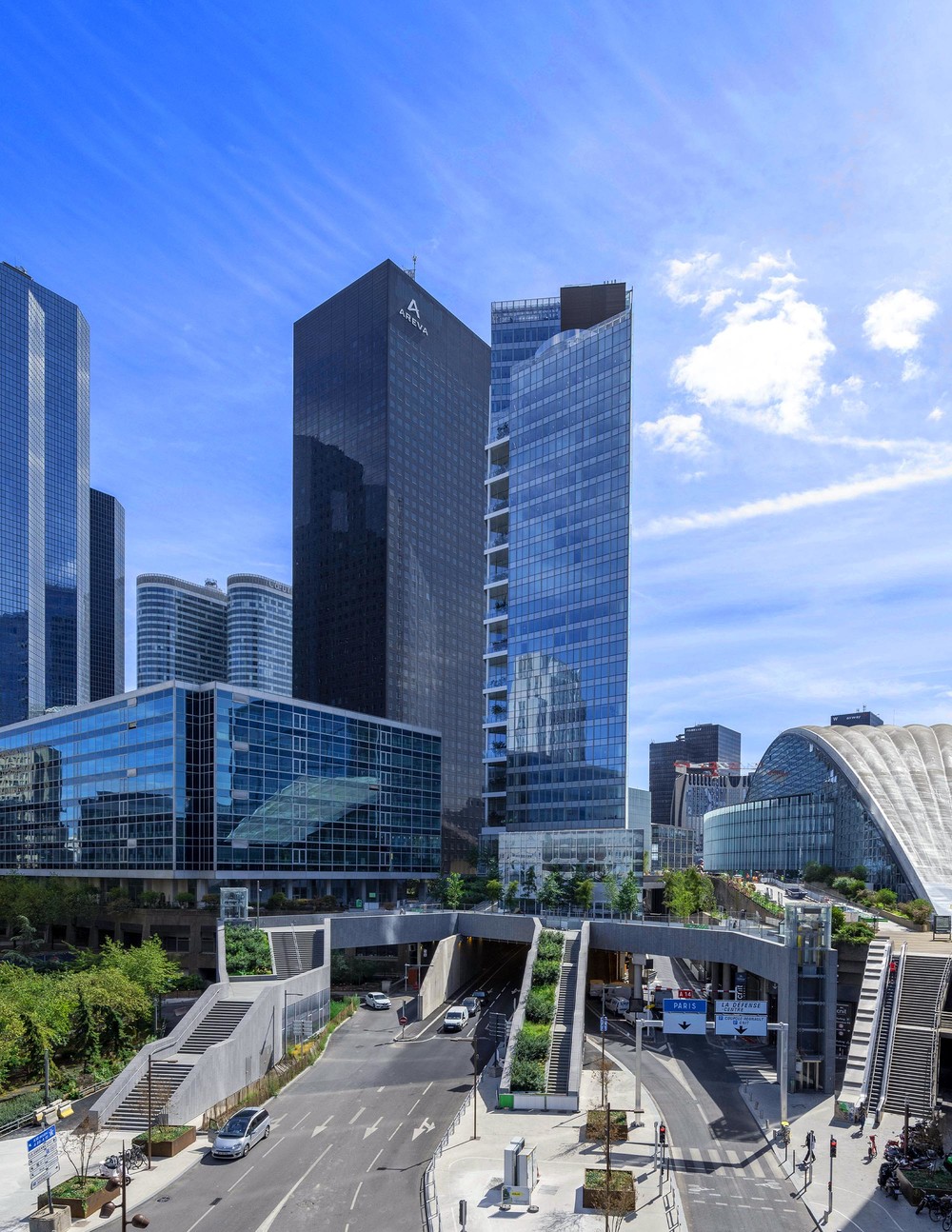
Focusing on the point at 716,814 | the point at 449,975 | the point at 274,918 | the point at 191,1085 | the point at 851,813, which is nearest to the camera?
the point at 191,1085

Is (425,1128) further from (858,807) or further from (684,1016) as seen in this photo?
(858,807)

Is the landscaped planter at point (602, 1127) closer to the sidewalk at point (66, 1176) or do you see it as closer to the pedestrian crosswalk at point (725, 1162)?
the pedestrian crosswalk at point (725, 1162)

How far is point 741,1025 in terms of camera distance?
46938 millimetres

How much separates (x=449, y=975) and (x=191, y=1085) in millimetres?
36690

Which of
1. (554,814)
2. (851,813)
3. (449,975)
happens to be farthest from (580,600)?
(449,975)

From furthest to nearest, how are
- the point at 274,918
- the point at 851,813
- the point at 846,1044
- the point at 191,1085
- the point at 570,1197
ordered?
the point at 851,813 → the point at 274,918 → the point at 846,1044 → the point at 191,1085 → the point at 570,1197

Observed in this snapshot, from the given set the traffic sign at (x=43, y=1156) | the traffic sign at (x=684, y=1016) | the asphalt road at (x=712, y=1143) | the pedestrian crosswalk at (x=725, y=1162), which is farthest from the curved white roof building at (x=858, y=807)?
the traffic sign at (x=43, y=1156)

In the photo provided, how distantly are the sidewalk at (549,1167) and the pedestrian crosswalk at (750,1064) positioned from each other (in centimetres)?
858

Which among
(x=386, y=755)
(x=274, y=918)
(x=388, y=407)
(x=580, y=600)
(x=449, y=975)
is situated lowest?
(x=449, y=975)

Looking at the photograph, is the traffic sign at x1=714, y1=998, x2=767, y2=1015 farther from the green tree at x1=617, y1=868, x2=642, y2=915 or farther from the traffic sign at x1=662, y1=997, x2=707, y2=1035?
the green tree at x1=617, y1=868, x2=642, y2=915

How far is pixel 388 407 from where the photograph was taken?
641 ft

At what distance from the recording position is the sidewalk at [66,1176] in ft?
118

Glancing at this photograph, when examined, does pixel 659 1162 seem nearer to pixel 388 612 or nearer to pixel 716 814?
pixel 716 814

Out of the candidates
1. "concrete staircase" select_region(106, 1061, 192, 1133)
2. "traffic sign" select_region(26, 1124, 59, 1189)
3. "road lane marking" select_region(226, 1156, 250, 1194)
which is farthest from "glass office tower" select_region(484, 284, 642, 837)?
"traffic sign" select_region(26, 1124, 59, 1189)
